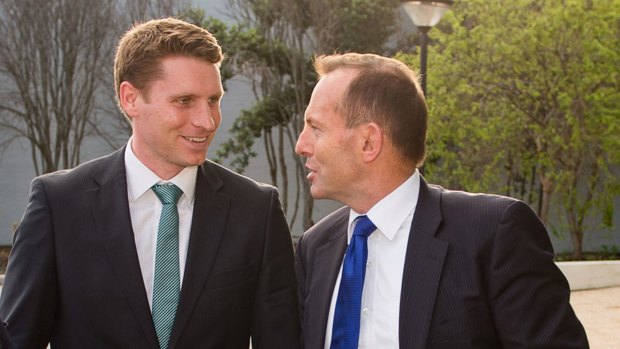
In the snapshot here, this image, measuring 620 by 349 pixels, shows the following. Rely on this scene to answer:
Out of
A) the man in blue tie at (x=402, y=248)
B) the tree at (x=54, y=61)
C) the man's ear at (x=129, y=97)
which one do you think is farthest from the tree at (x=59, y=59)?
the man in blue tie at (x=402, y=248)

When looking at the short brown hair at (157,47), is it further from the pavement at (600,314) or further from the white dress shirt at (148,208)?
the pavement at (600,314)

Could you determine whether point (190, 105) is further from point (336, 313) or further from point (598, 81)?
point (598, 81)

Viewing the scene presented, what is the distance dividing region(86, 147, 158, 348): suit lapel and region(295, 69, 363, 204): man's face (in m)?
0.63

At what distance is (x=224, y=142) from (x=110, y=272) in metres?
20.0

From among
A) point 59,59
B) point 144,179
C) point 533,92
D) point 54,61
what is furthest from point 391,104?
point 59,59

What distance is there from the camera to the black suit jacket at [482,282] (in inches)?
119

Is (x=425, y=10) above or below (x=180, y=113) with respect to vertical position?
below

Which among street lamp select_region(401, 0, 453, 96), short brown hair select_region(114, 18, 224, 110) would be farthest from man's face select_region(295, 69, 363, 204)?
street lamp select_region(401, 0, 453, 96)

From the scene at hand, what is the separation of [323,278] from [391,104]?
0.64 metres

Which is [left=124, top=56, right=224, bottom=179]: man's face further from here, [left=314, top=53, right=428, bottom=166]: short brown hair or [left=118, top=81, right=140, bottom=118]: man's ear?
[left=314, top=53, right=428, bottom=166]: short brown hair

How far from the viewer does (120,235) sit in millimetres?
3320

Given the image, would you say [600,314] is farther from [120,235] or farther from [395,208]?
[120,235]

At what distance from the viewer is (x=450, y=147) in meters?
19.2

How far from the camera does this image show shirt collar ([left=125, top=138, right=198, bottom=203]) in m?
3.43
